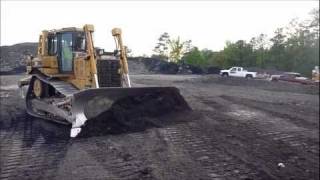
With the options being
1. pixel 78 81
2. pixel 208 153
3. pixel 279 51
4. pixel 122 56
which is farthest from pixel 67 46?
pixel 279 51

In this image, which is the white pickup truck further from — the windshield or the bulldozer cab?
the windshield

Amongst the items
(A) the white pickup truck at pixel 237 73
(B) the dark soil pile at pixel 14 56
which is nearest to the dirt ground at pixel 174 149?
(B) the dark soil pile at pixel 14 56

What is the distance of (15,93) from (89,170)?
39.0 ft

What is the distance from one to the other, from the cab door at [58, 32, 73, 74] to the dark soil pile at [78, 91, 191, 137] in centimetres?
220

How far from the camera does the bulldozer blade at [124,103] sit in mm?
10070

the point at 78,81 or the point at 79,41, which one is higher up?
the point at 79,41

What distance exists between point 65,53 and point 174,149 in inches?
193

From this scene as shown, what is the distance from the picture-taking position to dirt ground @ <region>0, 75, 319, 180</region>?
7.38m

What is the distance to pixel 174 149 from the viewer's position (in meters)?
8.82

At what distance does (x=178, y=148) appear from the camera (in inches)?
352

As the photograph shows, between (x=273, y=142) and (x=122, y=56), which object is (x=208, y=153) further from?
(x=122, y=56)

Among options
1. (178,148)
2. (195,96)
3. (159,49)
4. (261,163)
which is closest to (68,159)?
(178,148)

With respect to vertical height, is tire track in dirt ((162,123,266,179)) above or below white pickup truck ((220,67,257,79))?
below

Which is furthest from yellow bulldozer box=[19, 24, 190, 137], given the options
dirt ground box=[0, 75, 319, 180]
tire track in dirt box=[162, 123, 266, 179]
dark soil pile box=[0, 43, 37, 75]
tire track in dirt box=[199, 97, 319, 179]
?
dark soil pile box=[0, 43, 37, 75]
